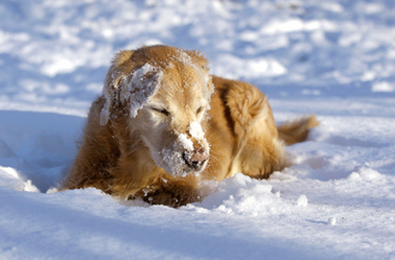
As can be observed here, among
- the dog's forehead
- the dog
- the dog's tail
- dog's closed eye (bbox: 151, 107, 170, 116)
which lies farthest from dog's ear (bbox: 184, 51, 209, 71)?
the dog's tail

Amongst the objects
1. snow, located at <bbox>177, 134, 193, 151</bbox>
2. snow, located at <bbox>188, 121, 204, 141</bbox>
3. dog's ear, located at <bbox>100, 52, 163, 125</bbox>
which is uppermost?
dog's ear, located at <bbox>100, 52, 163, 125</bbox>

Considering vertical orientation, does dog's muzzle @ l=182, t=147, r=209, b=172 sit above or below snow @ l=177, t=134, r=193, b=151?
below

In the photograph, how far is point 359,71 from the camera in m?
7.60

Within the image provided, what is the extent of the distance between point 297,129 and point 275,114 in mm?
905

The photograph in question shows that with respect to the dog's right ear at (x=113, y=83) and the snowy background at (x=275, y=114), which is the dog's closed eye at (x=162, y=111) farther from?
the snowy background at (x=275, y=114)

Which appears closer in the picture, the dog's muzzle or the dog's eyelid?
the dog's muzzle

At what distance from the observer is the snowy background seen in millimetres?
1354

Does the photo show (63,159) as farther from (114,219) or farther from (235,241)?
(235,241)

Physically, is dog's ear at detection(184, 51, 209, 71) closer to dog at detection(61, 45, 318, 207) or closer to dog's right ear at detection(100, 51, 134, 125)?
dog at detection(61, 45, 318, 207)

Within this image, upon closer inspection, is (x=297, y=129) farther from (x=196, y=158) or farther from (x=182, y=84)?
(x=196, y=158)

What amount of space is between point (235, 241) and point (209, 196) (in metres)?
0.98

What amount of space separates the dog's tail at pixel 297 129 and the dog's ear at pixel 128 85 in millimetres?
2035

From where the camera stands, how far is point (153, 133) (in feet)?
7.68

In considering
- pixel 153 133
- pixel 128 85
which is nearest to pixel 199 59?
pixel 128 85
